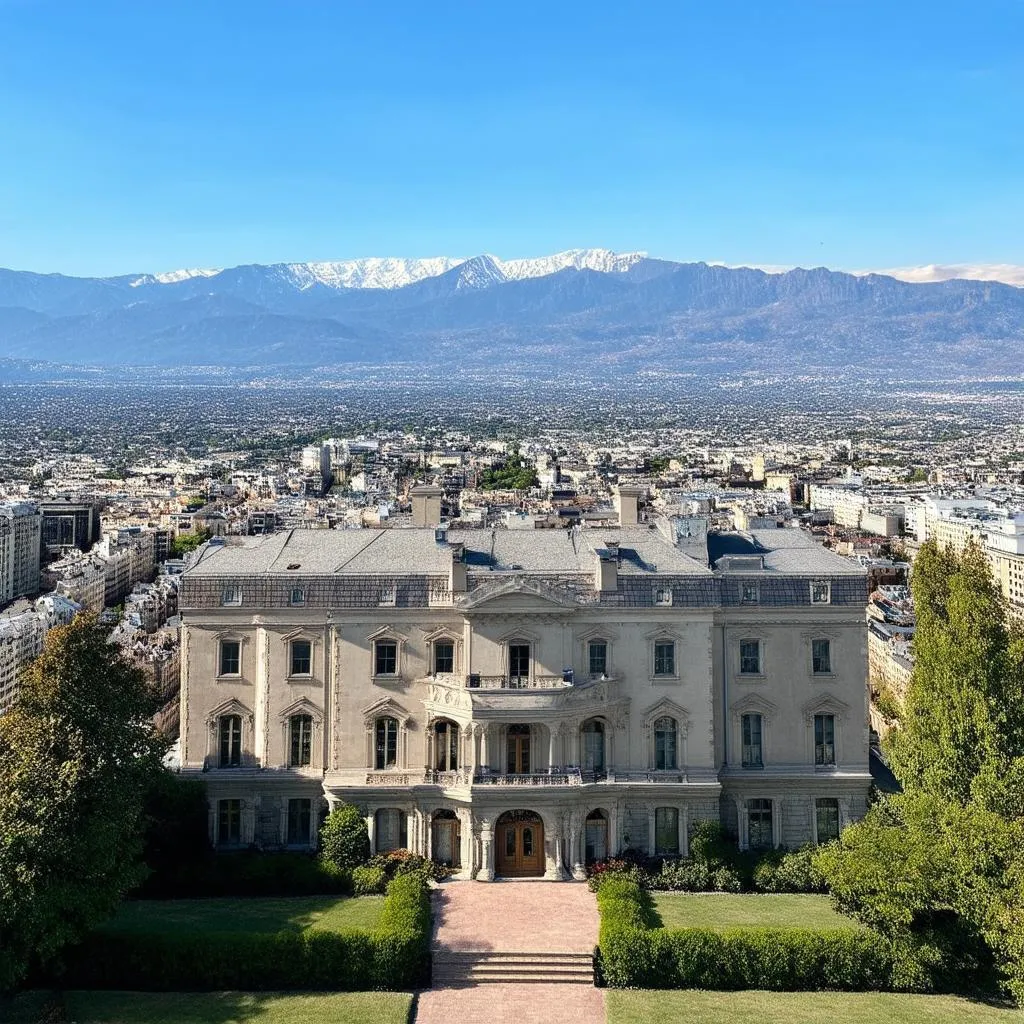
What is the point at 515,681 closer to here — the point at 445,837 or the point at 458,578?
the point at 458,578

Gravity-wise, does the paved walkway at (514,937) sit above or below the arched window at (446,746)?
below

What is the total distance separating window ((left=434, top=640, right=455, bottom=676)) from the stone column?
20.1ft

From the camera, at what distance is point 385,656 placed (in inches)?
1921

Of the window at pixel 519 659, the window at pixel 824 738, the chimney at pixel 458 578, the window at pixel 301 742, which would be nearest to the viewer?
the window at pixel 519 659

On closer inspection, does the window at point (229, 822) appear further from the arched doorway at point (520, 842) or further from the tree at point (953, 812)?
the tree at point (953, 812)

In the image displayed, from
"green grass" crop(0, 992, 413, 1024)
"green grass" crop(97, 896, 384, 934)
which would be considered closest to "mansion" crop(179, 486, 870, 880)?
"green grass" crop(97, 896, 384, 934)

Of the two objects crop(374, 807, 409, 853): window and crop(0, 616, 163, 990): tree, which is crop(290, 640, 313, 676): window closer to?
crop(0, 616, 163, 990): tree

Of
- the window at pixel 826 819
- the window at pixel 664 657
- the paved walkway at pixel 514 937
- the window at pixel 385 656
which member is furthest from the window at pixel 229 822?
the window at pixel 826 819

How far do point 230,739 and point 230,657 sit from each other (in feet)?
10.4

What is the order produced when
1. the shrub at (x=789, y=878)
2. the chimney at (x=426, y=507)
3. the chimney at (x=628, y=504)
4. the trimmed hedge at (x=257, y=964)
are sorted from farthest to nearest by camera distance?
the chimney at (x=628, y=504), the chimney at (x=426, y=507), the shrub at (x=789, y=878), the trimmed hedge at (x=257, y=964)

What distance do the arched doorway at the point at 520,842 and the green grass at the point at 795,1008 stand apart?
30.0ft

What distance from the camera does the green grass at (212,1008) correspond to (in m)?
35.2

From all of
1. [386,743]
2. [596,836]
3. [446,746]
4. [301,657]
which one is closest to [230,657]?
[301,657]

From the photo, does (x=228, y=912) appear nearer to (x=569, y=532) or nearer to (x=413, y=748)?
(x=413, y=748)
